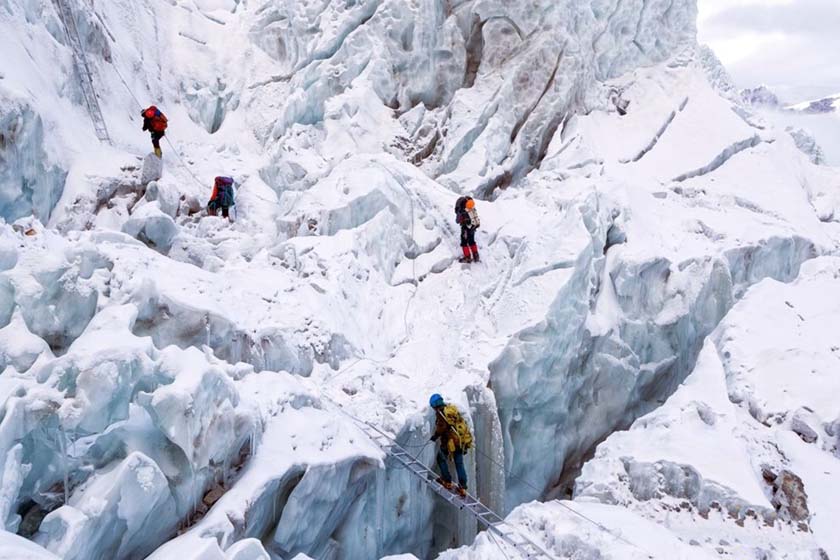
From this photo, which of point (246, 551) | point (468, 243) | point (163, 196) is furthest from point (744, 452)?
point (163, 196)

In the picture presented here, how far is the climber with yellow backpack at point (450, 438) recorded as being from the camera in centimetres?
904

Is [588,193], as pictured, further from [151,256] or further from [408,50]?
[151,256]

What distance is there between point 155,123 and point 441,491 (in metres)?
9.33

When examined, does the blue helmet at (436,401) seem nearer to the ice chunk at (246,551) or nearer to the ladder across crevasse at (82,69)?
the ice chunk at (246,551)

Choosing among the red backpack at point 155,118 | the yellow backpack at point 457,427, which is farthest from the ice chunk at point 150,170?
the yellow backpack at point 457,427

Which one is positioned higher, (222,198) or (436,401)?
(222,198)

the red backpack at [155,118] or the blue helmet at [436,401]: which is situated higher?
the red backpack at [155,118]

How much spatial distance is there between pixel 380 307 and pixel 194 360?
514cm

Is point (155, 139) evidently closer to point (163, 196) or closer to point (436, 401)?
point (163, 196)

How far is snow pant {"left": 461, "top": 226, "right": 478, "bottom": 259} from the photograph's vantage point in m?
13.0

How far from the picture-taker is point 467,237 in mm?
13031

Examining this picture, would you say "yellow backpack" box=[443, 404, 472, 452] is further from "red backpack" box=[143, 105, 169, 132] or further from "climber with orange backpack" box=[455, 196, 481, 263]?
"red backpack" box=[143, 105, 169, 132]

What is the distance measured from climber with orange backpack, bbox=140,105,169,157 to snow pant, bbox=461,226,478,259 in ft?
20.7

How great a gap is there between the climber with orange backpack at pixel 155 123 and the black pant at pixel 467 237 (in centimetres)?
628
